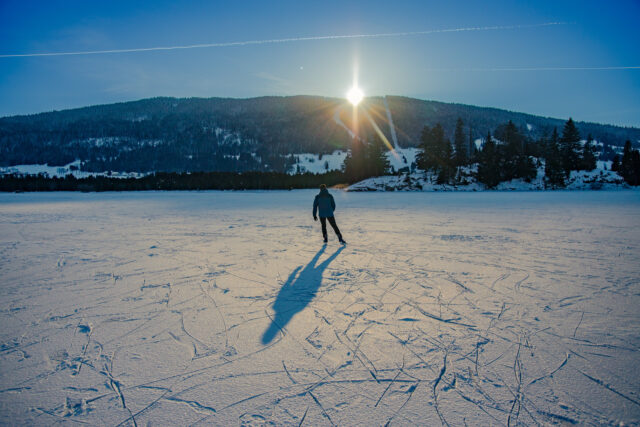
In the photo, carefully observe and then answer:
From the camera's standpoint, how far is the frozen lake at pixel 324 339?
216cm

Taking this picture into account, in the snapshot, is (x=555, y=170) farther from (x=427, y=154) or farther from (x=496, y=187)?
(x=427, y=154)

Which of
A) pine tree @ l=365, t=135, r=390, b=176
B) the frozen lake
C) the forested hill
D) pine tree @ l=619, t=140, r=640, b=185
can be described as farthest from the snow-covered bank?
the forested hill

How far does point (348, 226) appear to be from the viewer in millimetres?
10742

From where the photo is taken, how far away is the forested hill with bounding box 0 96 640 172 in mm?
138625

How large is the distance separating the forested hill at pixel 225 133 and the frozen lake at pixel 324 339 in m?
124

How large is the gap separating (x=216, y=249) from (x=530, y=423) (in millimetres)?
6387

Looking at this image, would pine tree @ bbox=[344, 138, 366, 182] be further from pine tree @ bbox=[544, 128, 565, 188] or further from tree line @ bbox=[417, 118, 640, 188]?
pine tree @ bbox=[544, 128, 565, 188]

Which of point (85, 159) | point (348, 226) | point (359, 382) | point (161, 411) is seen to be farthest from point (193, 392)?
point (85, 159)

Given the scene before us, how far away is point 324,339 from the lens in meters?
3.06

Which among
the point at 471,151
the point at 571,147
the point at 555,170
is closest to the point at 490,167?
the point at 555,170

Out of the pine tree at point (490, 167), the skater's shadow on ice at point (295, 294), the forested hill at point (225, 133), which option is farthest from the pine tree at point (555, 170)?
the forested hill at point (225, 133)

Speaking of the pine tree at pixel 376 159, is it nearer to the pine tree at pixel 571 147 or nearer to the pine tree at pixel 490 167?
the pine tree at pixel 490 167

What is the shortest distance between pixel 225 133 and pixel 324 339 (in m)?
183

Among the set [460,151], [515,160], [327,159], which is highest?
[327,159]
